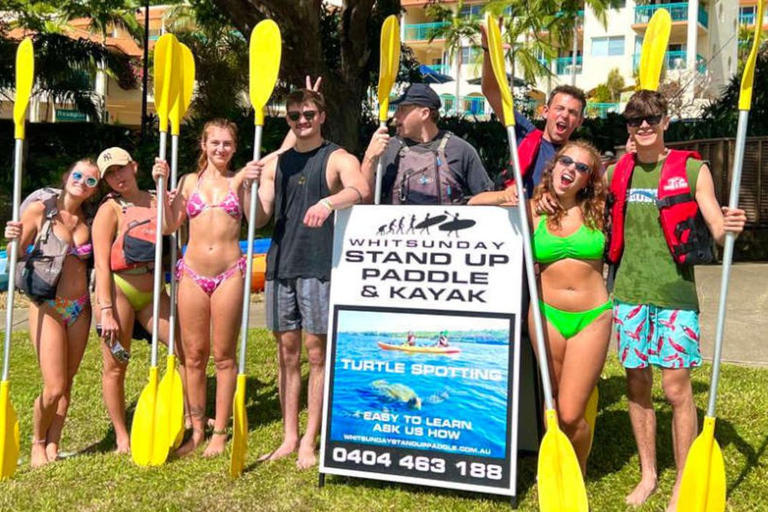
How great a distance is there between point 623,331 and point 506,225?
0.72 metres

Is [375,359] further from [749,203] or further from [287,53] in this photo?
[287,53]

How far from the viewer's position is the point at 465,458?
3.76 metres

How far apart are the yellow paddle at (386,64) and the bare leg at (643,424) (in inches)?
61.8

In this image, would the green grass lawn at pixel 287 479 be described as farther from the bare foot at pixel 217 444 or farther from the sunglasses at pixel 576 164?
the sunglasses at pixel 576 164

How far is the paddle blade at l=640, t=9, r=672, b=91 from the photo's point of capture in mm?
4086

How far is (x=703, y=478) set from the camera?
338 centimetres

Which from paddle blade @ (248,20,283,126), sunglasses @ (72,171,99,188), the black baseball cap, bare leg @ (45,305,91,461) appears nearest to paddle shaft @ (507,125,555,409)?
the black baseball cap

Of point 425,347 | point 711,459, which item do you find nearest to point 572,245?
point 425,347

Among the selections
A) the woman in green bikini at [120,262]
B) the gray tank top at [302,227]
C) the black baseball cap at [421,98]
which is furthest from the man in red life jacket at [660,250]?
the woman in green bikini at [120,262]

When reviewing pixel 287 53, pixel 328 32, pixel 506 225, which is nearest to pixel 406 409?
pixel 506 225

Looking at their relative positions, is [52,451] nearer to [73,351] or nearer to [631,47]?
[73,351]

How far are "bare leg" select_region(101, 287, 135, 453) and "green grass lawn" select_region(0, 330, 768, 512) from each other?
14 cm

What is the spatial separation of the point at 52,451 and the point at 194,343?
1.03 meters

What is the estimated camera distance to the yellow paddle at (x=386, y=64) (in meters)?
4.20
